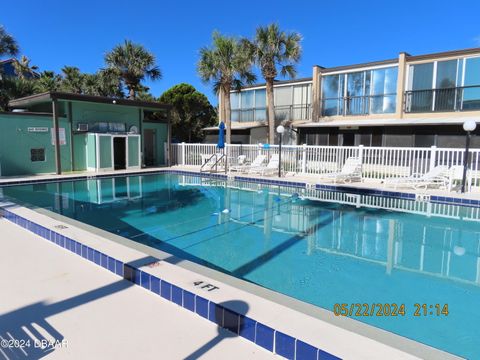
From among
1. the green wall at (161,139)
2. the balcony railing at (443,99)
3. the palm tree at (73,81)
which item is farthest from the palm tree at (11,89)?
the balcony railing at (443,99)

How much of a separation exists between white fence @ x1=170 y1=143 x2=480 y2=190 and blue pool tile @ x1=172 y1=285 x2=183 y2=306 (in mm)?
10752

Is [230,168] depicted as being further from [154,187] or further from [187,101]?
[187,101]

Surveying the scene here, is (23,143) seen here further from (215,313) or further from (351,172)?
(215,313)

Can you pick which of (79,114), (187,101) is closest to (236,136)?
(187,101)

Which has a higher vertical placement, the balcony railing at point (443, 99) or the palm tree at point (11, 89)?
the palm tree at point (11, 89)

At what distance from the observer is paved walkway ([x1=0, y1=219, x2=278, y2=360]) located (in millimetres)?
2443

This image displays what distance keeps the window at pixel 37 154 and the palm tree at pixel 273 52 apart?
11311mm

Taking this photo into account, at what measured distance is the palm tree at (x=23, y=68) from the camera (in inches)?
1071

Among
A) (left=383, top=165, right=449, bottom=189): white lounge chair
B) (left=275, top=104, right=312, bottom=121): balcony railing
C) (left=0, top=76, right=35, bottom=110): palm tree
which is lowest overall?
(left=383, top=165, right=449, bottom=189): white lounge chair

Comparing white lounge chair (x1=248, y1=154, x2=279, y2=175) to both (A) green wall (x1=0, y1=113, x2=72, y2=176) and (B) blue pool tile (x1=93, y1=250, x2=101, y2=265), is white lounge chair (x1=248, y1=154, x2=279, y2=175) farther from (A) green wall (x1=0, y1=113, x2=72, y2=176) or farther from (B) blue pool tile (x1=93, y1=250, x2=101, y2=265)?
(B) blue pool tile (x1=93, y1=250, x2=101, y2=265)

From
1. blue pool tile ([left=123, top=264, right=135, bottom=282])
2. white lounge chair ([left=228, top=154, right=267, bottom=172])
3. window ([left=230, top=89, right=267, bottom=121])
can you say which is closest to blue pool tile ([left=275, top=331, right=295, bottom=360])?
blue pool tile ([left=123, top=264, right=135, bottom=282])

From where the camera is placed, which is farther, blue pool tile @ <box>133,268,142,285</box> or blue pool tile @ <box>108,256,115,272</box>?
blue pool tile @ <box>108,256,115,272</box>

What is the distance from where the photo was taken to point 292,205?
9.50 meters

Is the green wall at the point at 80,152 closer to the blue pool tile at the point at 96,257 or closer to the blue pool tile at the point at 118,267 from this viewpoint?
the blue pool tile at the point at 96,257
